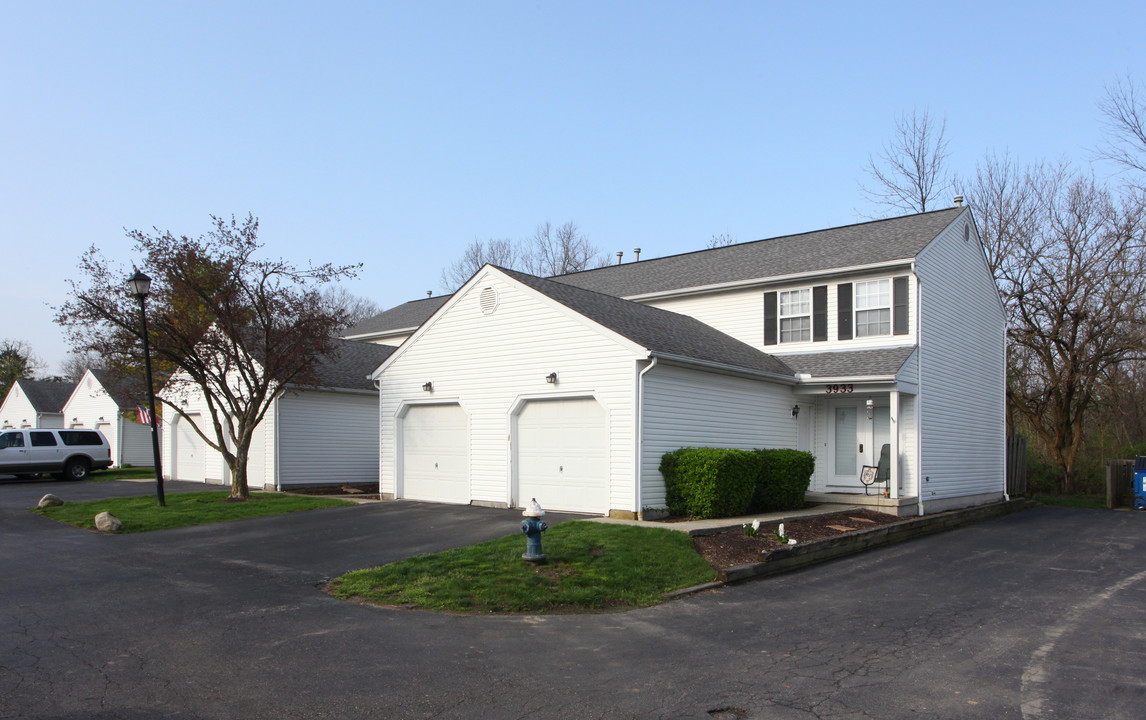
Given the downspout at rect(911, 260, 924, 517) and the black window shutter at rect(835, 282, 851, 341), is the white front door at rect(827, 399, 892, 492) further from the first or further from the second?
the black window shutter at rect(835, 282, 851, 341)

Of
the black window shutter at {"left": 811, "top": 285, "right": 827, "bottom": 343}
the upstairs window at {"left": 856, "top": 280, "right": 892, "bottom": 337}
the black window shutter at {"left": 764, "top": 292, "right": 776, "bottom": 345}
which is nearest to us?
the upstairs window at {"left": 856, "top": 280, "right": 892, "bottom": 337}

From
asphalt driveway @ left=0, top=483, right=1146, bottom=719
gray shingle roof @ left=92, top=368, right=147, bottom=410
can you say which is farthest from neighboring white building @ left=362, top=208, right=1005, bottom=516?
gray shingle roof @ left=92, top=368, right=147, bottom=410

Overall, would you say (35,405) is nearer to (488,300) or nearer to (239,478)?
(239,478)

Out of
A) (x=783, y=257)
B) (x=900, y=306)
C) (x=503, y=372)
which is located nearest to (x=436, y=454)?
(x=503, y=372)

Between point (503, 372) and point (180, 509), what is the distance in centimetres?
740

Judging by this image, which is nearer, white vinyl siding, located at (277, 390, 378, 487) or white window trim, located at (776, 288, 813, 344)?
white window trim, located at (776, 288, 813, 344)

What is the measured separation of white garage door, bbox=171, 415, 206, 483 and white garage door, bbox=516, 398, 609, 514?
14.3m

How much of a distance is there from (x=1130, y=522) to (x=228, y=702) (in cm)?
2139

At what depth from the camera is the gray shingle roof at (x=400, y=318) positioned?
30163mm

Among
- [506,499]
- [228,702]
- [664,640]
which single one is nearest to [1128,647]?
[664,640]

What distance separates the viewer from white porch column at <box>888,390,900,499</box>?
1672cm

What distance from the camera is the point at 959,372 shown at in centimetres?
1998

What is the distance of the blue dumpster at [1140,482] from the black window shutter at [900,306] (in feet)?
34.9

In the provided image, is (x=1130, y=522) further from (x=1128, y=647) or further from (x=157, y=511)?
(x=157, y=511)
